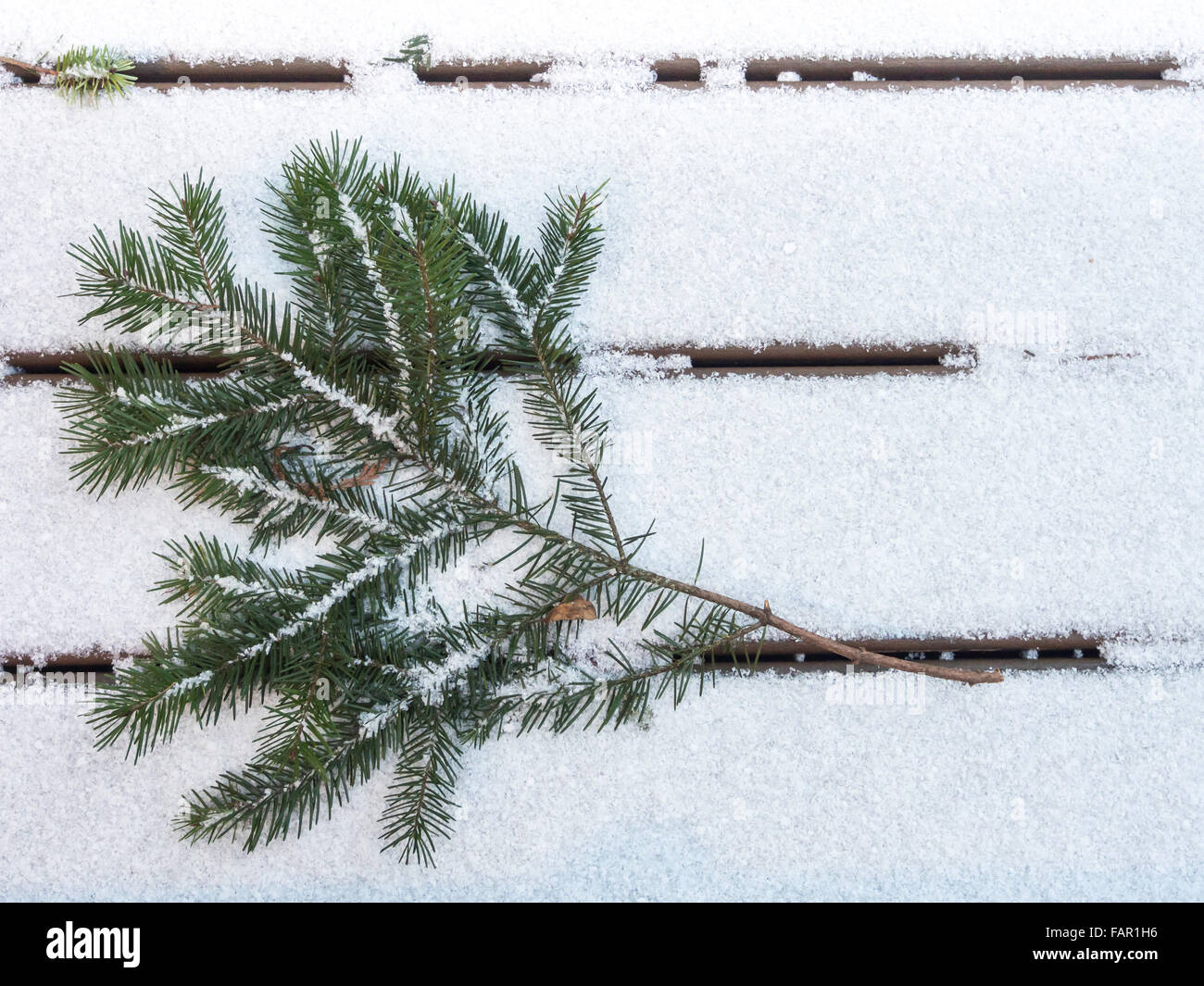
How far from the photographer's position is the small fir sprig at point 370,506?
630 millimetres

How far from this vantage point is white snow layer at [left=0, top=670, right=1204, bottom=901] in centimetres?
69

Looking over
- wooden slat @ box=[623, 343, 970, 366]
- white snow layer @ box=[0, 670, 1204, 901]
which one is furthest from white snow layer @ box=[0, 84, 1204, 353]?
white snow layer @ box=[0, 670, 1204, 901]

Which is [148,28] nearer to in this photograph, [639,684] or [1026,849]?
[639,684]

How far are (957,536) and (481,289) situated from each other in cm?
47

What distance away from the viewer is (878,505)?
2.35 ft

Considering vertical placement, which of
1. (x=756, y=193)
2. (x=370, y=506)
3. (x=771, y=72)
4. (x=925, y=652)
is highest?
(x=771, y=72)

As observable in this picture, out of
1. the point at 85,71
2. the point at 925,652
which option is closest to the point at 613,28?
the point at 85,71

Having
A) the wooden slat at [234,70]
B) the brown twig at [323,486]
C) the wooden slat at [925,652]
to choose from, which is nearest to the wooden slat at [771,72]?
the wooden slat at [234,70]

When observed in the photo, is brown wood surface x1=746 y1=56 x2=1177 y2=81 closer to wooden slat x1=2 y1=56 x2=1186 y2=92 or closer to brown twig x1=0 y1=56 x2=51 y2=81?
wooden slat x1=2 y1=56 x2=1186 y2=92

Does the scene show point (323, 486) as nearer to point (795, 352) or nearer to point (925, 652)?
point (795, 352)

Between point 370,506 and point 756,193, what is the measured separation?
→ 45 cm

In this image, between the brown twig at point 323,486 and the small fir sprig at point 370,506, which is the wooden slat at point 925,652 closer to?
the small fir sprig at point 370,506

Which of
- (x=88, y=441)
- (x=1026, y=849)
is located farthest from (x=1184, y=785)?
(x=88, y=441)

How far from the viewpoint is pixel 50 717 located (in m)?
0.70
